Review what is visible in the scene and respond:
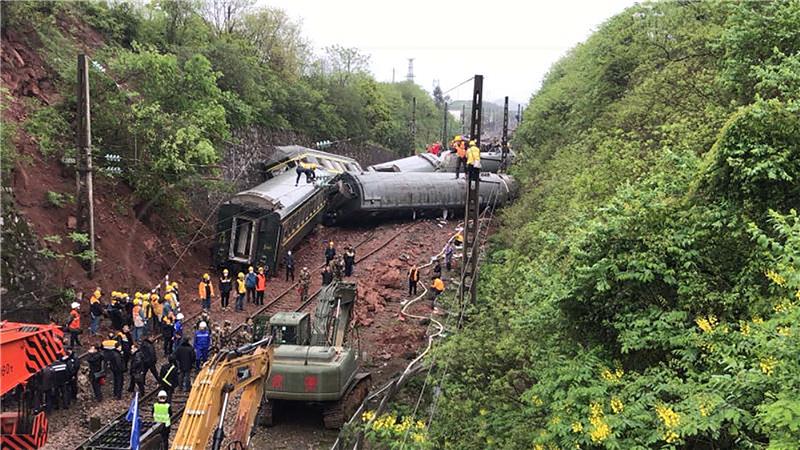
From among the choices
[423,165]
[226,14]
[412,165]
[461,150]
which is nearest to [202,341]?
[461,150]

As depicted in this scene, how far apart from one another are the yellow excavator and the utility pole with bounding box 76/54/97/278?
10510 millimetres

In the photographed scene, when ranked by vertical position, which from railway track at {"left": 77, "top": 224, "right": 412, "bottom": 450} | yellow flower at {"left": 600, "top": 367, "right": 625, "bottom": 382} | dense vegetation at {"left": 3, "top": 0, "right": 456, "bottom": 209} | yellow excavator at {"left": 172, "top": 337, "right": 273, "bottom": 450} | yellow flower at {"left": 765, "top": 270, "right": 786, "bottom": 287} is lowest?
railway track at {"left": 77, "top": 224, "right": 412, "bottom": 450}

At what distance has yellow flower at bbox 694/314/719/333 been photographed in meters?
6.41

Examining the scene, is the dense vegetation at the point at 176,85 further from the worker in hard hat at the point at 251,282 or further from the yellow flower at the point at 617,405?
the yellow flower at the point at 617,405

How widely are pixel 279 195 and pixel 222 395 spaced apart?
15.0 m

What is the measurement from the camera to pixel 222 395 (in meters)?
7.79

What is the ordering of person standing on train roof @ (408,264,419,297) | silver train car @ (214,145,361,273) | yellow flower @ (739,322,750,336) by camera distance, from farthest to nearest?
silver train car @ (214,145,361,273), person standing on train roof @ (408,264,419,297), yellow flower @ (739,322,750,336)

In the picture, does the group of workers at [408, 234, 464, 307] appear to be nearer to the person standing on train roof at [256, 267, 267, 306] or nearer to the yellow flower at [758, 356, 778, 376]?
the person standing on train roof at [256, 267, 267, 306]

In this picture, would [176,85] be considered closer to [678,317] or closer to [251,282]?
[251,282]

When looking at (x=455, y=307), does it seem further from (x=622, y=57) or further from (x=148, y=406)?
(x=622, y=57)

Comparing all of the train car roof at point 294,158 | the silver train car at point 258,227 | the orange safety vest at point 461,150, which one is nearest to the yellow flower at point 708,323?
the orange safety vest at point 461,150

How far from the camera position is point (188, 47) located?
1186 inches

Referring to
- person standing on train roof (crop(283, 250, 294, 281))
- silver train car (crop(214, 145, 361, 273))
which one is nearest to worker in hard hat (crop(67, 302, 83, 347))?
silver train car (crop(214, 145, 361, 273))

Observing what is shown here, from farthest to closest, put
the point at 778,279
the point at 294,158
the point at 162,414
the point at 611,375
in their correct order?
the point at 294,158
the point at 162,414
the point at 611,375
the point at 778,279
